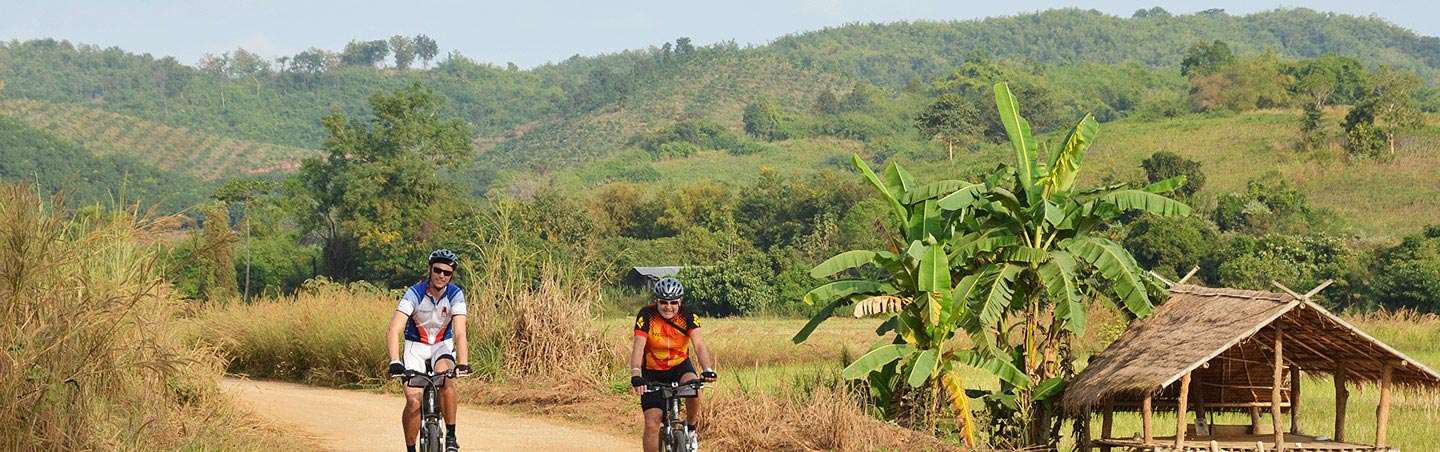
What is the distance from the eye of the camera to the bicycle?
29.2 feet

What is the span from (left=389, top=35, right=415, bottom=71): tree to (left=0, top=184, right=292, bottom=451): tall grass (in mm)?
161160

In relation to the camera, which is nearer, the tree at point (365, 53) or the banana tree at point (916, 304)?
the banana tree at point (916, 304)

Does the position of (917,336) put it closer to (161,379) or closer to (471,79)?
(161,379)

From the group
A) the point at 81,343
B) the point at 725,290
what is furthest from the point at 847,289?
the point at 725,290

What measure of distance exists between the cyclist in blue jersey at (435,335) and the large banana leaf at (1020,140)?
565 centimetres

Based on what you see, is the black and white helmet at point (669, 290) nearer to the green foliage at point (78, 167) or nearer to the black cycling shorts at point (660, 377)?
the black cycling shorts at point (660, 377)

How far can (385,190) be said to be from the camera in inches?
2191

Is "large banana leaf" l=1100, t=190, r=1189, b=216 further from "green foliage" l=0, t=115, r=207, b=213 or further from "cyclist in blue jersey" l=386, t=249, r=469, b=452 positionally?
"green foliage" l=0, t=115, r=207, b=213

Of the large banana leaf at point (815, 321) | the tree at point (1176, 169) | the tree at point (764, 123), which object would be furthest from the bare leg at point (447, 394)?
the tree at point (764, 123)

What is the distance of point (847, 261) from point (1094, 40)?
174 metres

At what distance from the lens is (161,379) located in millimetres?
10023

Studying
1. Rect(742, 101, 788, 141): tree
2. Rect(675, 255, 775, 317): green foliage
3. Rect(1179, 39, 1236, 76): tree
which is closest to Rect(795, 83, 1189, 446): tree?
Rect(675, 255, 775, 317): green foliage

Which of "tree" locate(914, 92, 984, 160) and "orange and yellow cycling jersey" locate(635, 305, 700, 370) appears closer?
"orange and yellow cycling jersey" locate(635, 305, 700, 370)

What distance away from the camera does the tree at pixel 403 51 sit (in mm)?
167375
